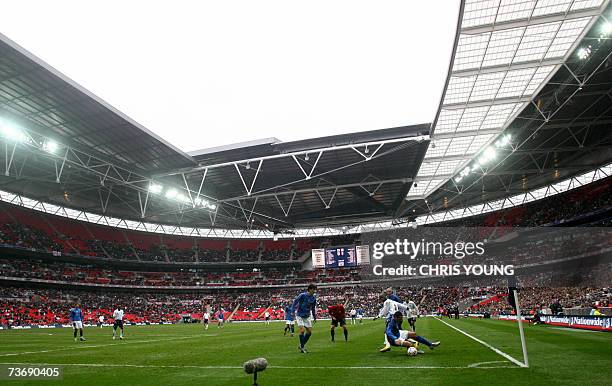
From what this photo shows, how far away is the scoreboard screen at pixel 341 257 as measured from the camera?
58.7 meters

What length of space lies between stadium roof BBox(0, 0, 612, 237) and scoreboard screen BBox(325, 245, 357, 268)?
587cm

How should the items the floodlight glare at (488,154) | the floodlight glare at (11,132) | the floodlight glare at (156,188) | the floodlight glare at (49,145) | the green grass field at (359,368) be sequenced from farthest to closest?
the floodlight glare at (156,188), the floodlight glare at (488,154), the floodlight glare at (49,145), the floodlight glare at (11,132), the green grass field at (359,368)

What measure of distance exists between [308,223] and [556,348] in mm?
54428

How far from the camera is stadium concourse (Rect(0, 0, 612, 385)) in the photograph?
12812 millimetres

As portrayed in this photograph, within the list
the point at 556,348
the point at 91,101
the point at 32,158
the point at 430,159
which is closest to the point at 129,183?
the point at 32,158

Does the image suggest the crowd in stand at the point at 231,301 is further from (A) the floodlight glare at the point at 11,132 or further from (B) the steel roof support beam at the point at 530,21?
(B) the steel roof support beam at the point at 530,21

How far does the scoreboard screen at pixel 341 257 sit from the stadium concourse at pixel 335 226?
0.61 feet

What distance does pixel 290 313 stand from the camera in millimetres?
24188

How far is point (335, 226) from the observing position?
66812mm

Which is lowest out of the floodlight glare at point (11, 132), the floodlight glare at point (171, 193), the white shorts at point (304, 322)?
the white shorts at point (304, 322)

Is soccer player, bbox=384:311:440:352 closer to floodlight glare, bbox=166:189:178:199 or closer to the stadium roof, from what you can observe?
the stadium roof

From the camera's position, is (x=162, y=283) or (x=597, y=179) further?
(x=162, y=283)

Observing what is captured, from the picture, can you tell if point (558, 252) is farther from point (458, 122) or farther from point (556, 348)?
point (556, 348)

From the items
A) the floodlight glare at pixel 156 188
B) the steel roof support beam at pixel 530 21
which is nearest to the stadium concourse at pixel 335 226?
the steel roof support beam at pixel 530 21
